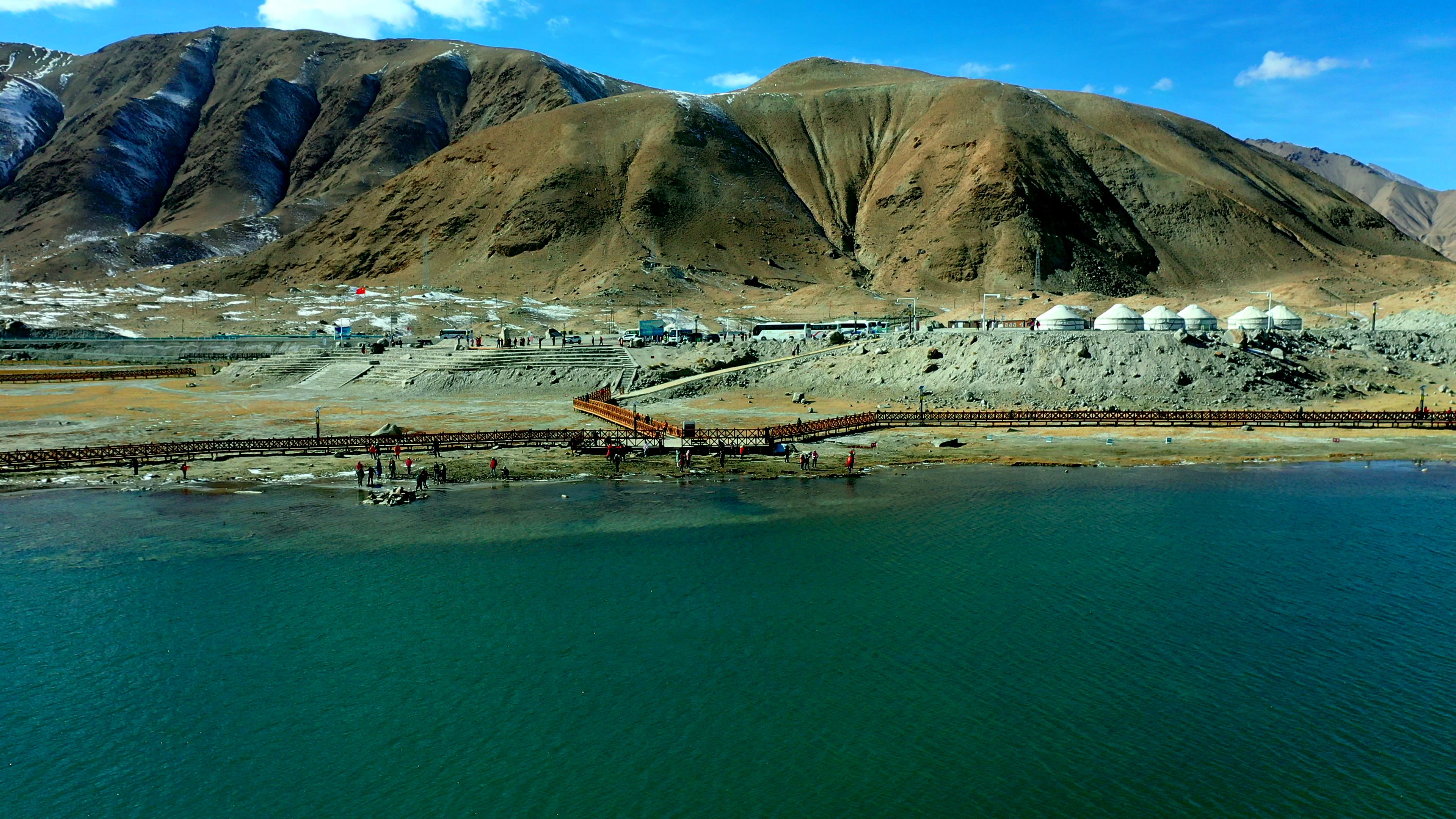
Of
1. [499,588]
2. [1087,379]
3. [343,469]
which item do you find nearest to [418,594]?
[499,588]

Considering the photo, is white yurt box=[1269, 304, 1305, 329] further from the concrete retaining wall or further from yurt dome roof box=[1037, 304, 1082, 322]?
the concrete retaining wall

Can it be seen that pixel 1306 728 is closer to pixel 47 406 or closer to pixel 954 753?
pixel 954 753

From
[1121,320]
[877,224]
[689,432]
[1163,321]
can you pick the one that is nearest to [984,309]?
[1121,320]

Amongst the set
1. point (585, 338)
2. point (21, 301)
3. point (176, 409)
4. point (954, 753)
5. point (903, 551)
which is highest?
point (21, 301)

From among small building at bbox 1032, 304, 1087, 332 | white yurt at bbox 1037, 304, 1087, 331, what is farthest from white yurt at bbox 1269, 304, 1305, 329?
white yurt at bbox 1037, 304, 1087, 331

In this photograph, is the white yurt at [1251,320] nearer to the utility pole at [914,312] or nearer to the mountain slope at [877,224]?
the utility pole at [914,312]

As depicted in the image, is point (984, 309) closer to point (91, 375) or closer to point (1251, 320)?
point (1251, 320)
